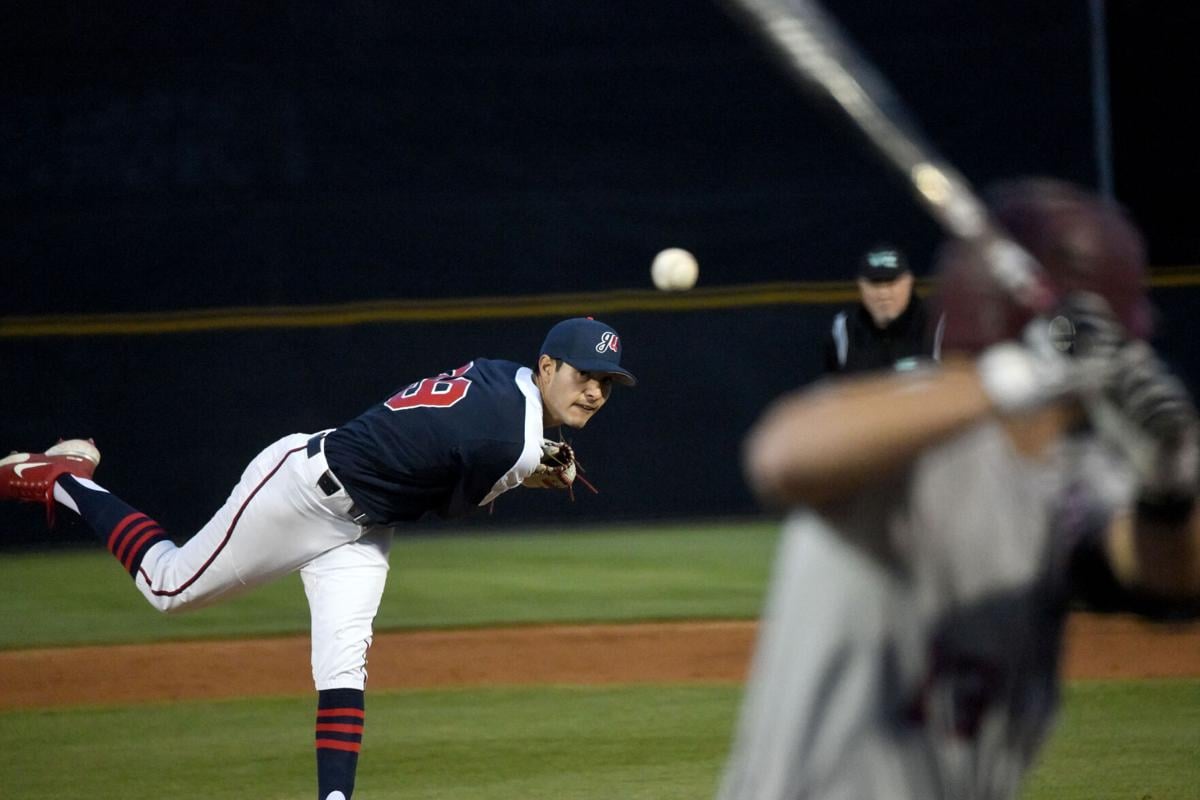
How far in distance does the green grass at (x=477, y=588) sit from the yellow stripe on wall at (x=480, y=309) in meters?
1.55

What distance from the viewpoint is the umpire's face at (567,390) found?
5.39 metres

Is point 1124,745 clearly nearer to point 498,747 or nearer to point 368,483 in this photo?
point 498,747

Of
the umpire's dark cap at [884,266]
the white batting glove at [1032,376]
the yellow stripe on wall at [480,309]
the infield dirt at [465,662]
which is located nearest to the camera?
the white batting glove at [1032,376]

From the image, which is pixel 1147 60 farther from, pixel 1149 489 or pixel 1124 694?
pixel 1149 489

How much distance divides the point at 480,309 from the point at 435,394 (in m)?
6.07

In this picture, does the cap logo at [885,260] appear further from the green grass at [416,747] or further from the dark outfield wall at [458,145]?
the dark outfield wall at [458,145]

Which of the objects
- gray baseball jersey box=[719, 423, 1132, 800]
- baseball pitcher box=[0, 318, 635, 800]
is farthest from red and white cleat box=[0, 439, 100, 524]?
gray baseball jersey box=[719, 423, 1132, 800]

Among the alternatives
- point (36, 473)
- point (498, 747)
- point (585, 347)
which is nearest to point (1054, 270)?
point (585, 347)

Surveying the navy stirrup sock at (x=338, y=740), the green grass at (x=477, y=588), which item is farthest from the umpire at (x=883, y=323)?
the navy stirrup sock at (x=338, y=740)

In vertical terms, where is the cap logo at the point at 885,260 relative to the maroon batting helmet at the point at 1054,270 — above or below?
below

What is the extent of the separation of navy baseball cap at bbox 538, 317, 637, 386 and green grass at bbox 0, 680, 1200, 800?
1.37 metres

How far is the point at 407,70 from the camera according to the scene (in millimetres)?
14133

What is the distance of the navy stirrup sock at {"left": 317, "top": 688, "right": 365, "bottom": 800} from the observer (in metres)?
4.81

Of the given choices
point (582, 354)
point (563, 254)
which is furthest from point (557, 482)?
point (563, 254)
